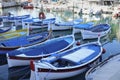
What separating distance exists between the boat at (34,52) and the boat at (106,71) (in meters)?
5.31

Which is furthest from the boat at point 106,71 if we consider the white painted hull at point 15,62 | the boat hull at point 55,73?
the white painted hull at point 15,62

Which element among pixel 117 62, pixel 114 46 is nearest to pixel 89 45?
pixel 117 62

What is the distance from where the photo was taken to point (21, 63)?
21.6 m

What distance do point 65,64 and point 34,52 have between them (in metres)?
3.51

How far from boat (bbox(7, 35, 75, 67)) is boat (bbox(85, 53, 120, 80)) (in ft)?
17.4

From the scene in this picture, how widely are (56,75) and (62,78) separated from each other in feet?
2.43

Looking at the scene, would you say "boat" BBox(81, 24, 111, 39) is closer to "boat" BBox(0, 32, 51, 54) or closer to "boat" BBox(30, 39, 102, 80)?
"boat" BBox(0, 32, 51, 54)

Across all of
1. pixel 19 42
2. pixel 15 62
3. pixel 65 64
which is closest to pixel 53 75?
pixel 65 64

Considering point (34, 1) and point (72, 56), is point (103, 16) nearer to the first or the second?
point (34, 1)

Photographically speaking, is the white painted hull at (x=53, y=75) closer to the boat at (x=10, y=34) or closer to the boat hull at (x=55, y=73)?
the boat hull at (x=55, y=73)

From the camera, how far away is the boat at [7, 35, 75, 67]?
69.6ft

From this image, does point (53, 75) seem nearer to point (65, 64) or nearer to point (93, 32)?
point (65, 64)

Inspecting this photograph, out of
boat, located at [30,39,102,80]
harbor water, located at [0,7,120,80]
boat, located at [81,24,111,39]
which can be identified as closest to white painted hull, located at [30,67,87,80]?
boat, located at [30,39,102,80]

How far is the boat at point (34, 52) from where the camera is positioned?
21.2 m
